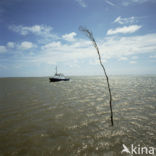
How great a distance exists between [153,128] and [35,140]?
678 cm

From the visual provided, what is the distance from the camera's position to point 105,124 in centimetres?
727

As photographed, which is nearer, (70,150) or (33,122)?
(70,150)

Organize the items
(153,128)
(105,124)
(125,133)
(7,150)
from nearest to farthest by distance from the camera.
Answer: (7,150) < (125,133) < (153,128) < (105,124)

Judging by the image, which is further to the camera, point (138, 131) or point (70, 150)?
point (138, 131)

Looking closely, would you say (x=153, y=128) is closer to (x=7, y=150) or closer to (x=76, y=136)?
(x=76, y=136)

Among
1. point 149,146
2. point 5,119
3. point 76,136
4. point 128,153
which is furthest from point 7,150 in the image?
point 149,146

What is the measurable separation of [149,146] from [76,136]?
11.3 ft

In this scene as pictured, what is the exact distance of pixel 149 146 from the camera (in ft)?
16.0

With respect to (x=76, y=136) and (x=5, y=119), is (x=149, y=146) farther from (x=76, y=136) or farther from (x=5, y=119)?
(x=5, y=119)

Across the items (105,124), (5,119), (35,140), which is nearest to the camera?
(35,140)

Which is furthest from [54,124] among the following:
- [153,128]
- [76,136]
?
[153,128]

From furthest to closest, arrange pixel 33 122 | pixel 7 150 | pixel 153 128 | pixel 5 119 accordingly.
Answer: pixel 5 119 → pixel 33 122 → pixel 153 128 → pixel 7 150

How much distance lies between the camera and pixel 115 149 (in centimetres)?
471

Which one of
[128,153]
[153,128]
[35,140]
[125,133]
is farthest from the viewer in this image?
[153,128]
